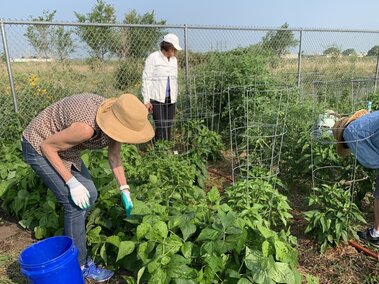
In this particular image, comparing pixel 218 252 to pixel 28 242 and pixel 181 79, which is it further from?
pixel 181 79

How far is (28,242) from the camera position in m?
3.07

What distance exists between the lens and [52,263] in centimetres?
206

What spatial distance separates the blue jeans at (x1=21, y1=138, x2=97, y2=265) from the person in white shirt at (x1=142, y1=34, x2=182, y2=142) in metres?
2.47

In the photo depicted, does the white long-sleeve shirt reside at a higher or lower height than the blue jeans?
higher

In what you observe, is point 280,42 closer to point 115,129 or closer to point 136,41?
point 136,41

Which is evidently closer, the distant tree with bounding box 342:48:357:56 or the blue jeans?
the blue jeans

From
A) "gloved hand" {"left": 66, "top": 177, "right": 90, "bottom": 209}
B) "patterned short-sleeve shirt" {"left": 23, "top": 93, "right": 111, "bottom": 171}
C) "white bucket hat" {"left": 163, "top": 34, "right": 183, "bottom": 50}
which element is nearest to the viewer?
"patterned short-sleeve shirt" {"left": 23, "top": 93, "right": 111, "bottom": 171}

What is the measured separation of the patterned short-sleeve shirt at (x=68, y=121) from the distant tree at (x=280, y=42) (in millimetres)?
6027

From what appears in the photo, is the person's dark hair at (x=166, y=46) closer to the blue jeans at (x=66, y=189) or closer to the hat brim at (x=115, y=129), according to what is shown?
the blue jeans at (x=66, y=189)

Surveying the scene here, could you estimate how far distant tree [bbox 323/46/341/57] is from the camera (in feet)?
28.5

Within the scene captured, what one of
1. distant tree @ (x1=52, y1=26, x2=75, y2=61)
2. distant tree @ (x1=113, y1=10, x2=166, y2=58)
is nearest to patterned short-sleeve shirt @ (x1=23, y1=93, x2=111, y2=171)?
distant tree @ (x1=52, y1=26, x2=75, y2=61)

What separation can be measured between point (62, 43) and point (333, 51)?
255 inches

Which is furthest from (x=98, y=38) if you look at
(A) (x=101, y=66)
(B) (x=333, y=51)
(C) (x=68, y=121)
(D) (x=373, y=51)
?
(D) (x=373, y=51)

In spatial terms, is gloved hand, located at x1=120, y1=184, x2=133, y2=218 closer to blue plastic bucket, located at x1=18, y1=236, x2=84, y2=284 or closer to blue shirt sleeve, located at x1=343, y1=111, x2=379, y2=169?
blue plastic bucket, located at x1=18, y1=236, x2=84, y2=284
